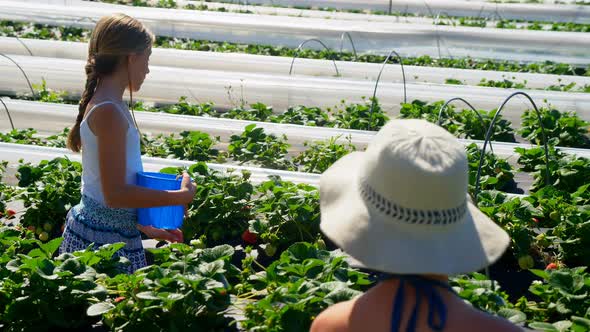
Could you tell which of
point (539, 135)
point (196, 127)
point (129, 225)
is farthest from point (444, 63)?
point (129, 225)

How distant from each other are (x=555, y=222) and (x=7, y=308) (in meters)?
2.27

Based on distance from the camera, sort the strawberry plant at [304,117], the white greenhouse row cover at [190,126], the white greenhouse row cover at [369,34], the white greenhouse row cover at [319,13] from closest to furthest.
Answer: the white greenhouse row cover at [190,126]
the strawberry plant at [304,117]
the white greenhouse row cover at [369,34]
the white greenhouse row cover at [319,13]

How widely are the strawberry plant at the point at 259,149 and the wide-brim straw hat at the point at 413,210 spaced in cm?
314

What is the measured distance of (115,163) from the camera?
304 cm

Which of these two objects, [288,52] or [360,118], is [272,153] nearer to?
[360,118]

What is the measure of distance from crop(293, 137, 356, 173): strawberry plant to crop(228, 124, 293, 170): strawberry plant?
3.4 inches

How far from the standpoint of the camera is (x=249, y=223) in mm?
3895

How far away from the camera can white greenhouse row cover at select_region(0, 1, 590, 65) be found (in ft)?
28.8

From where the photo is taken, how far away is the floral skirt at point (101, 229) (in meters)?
3.30

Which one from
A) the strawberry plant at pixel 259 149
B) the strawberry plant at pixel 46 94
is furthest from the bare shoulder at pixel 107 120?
the strawberry plant at pixel 46 94

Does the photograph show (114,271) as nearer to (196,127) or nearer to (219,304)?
(219,304)

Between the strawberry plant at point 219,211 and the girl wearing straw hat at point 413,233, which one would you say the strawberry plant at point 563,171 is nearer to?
the strawberry plant at point 219,211

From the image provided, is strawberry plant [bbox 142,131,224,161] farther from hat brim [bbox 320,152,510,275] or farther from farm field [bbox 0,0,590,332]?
hat brim [bbox 320,152,510,275]

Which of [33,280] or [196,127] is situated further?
[196,127]
